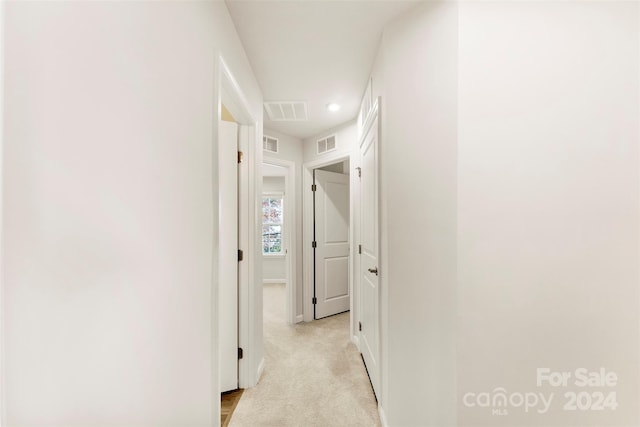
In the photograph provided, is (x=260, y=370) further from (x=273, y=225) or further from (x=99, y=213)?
(x=273, y=225)

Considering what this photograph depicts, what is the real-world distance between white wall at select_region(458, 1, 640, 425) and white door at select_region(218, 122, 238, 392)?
1.53m

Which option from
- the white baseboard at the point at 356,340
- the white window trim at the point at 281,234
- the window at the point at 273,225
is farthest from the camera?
the window at the point at 273,225

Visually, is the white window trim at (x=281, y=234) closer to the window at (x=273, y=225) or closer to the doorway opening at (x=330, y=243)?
the window at (x=273, y=225)

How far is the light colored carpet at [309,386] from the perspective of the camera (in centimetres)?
179

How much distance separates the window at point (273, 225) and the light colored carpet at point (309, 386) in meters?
2.99

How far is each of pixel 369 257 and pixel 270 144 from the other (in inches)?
71.6

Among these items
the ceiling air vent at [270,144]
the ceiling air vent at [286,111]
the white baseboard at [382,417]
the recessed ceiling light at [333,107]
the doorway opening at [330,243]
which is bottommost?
the white baseboard at [382,417]

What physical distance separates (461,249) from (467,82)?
2.49ft

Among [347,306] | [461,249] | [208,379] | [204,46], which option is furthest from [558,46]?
[347,306]

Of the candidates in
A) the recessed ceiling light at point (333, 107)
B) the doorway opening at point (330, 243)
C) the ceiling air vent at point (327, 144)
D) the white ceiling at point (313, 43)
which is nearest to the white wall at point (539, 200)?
the white ceiling at point (313, 43)

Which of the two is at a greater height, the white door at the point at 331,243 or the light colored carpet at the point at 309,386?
the white door at the point at 331,243

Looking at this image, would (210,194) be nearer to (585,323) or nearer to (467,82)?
(467,82)

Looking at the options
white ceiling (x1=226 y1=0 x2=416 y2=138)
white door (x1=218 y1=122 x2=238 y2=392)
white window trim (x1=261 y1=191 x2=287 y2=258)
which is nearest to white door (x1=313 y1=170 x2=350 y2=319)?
white ceiling (x1=226 y1=0 x2=416 y2=138)

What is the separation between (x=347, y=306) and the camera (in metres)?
3.92
